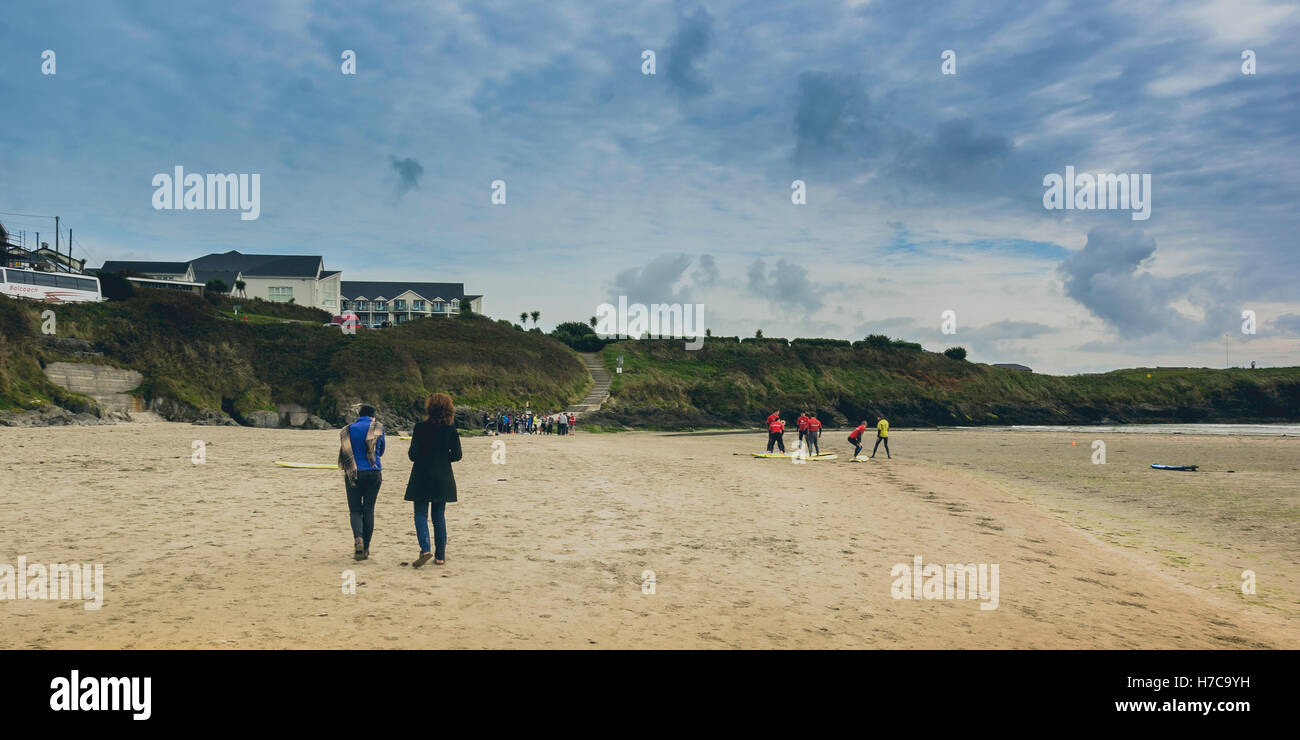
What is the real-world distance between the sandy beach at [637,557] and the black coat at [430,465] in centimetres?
107

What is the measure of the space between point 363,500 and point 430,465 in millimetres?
1284

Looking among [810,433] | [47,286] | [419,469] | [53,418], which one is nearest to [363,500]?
[419,469]

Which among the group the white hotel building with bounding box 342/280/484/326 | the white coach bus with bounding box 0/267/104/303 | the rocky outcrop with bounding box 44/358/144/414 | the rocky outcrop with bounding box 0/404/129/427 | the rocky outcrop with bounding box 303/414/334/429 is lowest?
the rocky outcrop with bounding box 303/414/334/429

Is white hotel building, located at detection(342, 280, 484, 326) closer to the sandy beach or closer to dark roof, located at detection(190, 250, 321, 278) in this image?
dark roof, located at detection(190, 250, 321, 278)

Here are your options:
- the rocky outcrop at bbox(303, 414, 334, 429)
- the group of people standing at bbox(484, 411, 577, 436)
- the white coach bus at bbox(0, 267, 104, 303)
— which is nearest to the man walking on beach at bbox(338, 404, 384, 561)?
the group of people standing at bbox(484, 411, 577, 436)

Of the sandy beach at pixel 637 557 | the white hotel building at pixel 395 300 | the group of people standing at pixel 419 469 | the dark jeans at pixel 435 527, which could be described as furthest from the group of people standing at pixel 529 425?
the white hotel building at pixel 395 300

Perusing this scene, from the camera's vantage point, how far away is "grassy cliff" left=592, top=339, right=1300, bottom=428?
238ft

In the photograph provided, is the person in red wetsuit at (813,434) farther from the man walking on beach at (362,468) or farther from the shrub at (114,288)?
the shrub at (114,288)

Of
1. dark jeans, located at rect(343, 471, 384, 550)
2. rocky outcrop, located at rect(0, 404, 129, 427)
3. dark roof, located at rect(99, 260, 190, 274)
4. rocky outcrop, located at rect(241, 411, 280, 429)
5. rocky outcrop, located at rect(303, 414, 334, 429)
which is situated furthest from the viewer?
dark roof, located at rect(99, 260, 190, 274)

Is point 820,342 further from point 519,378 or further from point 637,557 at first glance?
point 637,557

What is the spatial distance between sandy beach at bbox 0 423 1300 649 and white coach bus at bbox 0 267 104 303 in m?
37.2

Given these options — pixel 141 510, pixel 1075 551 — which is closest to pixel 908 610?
pixel 1075 551

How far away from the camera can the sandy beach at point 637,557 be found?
7051 mm

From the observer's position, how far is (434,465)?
30.7 ft
